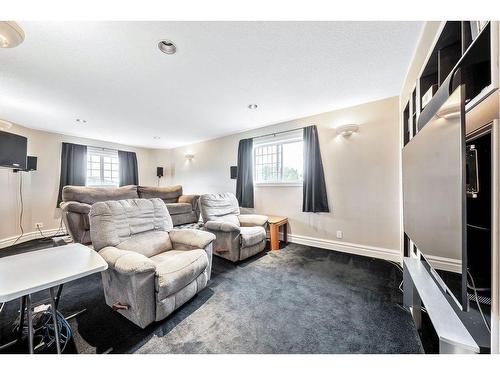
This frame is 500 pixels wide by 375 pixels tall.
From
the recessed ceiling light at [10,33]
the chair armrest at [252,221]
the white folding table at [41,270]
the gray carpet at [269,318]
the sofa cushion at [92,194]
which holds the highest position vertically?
the recessed ceiling light at [10,33]

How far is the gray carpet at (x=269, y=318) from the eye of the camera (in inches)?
48.2

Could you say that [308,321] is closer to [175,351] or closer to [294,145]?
[175,351]

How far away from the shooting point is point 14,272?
3.03ft

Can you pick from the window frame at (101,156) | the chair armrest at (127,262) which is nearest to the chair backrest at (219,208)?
the chair armrest at (127,262)

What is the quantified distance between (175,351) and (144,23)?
231 centimetres

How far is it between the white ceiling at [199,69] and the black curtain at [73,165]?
108cm

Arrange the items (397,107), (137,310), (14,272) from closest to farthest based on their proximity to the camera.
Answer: (14,272), (137,310), (397,107)

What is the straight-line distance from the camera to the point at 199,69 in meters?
1.90

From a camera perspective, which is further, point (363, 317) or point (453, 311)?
point (363, 317)

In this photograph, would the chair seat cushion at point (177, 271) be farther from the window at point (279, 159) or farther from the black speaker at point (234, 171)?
the black speaker at point (234, 171)

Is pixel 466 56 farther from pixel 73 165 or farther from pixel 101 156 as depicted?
pixel 101 156

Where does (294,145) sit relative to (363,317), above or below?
above

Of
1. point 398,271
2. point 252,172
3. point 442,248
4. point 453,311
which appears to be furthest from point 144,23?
point 398,271

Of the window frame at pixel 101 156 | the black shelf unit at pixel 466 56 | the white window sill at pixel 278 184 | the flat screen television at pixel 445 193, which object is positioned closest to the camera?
the flat screen television at pixel 445 193
